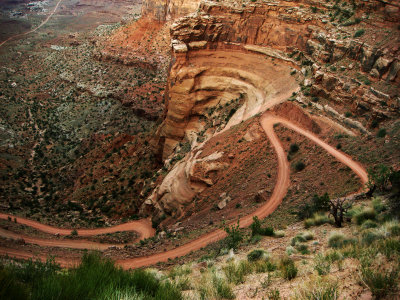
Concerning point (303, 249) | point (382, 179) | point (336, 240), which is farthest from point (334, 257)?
point (382, 179)

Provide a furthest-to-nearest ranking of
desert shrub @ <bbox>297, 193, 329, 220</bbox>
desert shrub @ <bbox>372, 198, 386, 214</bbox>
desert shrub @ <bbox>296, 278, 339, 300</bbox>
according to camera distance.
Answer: desert shrub @ <bbox>297, 193, 329, 220</bbox>
desert shrub @ <bbox>372, 198, 386, 214</bbox>
desert shrub @ <bbox>296, 278, 339, 300</bbox>

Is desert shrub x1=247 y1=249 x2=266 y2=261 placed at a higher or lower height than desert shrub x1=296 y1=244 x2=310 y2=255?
lower

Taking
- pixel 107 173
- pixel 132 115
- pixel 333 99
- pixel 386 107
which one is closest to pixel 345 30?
pixel 333 99

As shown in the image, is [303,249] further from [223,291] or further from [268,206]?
[268,206]

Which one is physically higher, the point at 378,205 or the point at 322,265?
the point at 322,265

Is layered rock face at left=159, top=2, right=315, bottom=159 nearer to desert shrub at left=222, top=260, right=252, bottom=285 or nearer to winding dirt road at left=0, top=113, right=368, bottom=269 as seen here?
winding dirt road at left=0, top=113, right=368, bottom=269

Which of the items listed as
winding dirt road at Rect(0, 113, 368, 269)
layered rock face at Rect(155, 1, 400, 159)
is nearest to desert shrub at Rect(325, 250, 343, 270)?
winding dirt road at Rect(0, 113, 368, 269)

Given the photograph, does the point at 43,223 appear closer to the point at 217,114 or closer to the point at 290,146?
the point at 217,114

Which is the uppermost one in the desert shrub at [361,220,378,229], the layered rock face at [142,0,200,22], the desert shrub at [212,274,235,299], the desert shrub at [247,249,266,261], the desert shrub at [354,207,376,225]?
the layered rock face at [142,0,200,22]

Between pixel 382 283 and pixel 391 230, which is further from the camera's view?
pixel 391 230
